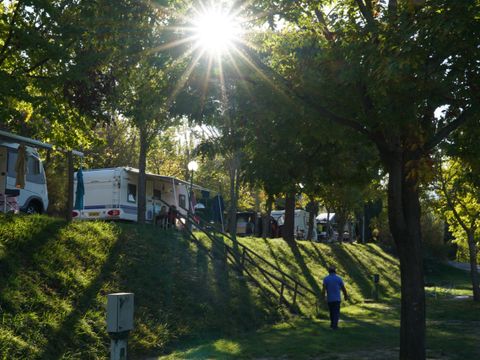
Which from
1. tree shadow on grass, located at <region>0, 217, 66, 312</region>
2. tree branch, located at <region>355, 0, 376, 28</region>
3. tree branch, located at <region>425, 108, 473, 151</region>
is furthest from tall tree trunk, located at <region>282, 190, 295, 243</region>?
tree branch, located at <region>355, 0, 376, 28</region>

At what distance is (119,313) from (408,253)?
5.53 meters

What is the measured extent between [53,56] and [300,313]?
31.1 ft

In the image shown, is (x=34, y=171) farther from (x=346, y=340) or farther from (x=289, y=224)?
(x=289, y=224)

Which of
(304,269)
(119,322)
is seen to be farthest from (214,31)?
(304,269)

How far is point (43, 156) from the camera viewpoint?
3008cm

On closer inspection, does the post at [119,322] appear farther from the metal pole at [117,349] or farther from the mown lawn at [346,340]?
the mown lawn at [346,340]

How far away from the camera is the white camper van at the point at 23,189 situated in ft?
55.5

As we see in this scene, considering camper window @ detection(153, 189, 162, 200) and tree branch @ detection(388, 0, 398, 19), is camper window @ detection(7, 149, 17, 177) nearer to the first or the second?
camper window @ detection(153, 189, 162, 200)

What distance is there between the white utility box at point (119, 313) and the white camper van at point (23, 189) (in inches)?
485

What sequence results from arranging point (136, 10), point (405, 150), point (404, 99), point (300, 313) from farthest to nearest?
point (300, 313), point (405, 150), point (136, 10), point (404, 99)

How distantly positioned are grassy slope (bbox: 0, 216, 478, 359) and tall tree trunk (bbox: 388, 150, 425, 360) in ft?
7.21

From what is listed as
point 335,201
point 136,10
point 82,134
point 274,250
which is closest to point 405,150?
point 136,10

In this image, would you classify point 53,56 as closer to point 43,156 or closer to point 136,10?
point 136,10

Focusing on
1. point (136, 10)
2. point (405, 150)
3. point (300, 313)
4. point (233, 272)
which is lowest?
point (300, 313)
